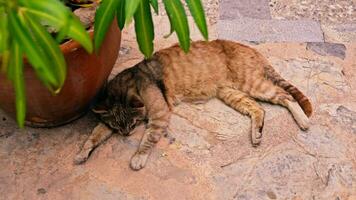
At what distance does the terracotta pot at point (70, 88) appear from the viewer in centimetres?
189

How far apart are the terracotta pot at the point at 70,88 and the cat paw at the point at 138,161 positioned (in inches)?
14.7

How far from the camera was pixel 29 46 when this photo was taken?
1097 mm

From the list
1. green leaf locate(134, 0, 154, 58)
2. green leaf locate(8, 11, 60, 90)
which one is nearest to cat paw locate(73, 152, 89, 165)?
green leaf locate(134, 0, 154, 58)

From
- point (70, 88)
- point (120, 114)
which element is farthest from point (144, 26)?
point (120, 114)

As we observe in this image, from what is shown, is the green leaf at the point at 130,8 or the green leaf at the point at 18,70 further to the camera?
the green leaf at the point at 130,8

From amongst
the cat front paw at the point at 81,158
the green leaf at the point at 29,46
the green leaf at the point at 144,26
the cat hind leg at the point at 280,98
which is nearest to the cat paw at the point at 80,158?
the cat front paw at the point at 81,158

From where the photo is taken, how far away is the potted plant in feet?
3.59

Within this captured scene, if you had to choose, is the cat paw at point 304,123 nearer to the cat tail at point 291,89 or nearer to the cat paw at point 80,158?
the cat tail at point 291,89

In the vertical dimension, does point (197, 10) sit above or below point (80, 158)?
above

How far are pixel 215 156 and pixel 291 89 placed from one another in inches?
23.0

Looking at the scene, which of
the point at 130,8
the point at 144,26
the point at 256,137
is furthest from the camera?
the point at 256,137

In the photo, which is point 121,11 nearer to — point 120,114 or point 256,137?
point 120,114

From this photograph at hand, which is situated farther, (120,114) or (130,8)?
(120,114)

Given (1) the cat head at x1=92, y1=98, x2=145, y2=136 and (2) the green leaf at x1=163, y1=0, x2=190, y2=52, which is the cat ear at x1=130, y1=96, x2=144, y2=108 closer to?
(1) the cat head at x1=92, y1=98, x2=145, y2=136
